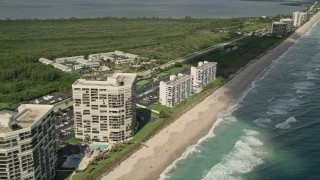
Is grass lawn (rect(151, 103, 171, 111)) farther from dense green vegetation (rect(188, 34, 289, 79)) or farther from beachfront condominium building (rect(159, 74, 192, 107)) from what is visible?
dense green vegetation (rect(188, 34, 289, 79))

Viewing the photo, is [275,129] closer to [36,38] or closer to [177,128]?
[177,128]

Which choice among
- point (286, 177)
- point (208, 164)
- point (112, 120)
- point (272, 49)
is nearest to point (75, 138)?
point (112, 120)

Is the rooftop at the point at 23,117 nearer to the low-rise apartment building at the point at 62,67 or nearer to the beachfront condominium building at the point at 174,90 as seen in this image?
the beachfront condominium building at the point at 174,90

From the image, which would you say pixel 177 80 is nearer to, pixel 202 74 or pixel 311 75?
pixel 202 74

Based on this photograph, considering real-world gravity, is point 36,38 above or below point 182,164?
above

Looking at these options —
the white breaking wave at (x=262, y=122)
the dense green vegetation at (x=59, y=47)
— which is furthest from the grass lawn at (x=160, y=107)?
the dense green vegetation at (x=59, y=47)

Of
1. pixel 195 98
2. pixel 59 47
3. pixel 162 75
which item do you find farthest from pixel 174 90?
pixel 59 47

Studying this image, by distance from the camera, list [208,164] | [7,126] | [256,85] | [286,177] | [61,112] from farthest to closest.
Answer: [256,85] < [61,112] < [208,164] < [286,177] < [7,126]
